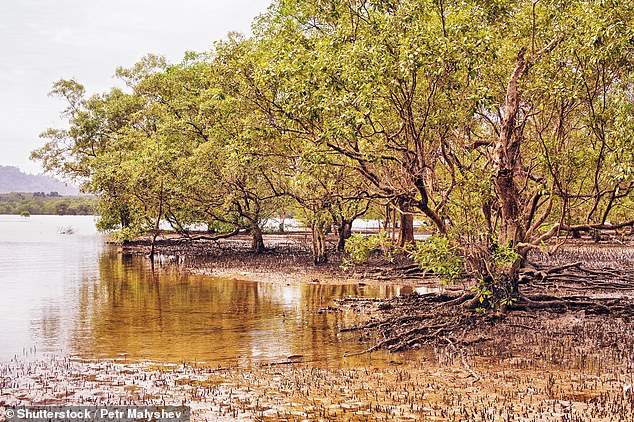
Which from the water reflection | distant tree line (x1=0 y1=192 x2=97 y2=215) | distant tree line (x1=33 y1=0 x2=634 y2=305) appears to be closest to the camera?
distant tree line (x1=33 y1=0 x2=634 y2=305)

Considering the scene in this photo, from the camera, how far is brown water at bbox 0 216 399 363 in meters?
14.0

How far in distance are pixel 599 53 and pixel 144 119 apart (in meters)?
42.9

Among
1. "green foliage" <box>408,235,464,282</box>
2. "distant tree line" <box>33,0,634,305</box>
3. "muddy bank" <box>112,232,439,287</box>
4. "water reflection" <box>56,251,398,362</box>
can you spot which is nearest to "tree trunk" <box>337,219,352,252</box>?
"muddy bank" <box>112,232,439,287</box>

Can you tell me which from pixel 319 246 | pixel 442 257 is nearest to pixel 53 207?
pixel 319 246

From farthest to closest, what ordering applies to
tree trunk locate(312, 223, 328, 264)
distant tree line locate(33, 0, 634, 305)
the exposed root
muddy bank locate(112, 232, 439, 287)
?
tree trunk locate(312, 223, 328, 264), muddy bank locate(112, 232, 439, 287), the exposed root, distant tree line locate(33, 0, 634, 305)

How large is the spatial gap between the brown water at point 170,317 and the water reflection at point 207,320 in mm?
24

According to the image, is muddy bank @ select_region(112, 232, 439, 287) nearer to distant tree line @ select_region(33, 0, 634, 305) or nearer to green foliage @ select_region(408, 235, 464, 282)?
green foliage @ select_region(408, 235, 464, 282)

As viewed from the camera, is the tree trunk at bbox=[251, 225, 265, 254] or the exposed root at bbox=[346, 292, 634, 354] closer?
the exposed root at bbox=[346, 292, 634, 354]

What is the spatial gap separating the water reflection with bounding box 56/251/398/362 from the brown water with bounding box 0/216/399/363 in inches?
0.9

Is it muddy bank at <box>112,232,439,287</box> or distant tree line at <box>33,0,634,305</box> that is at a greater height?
distant tree line at <box>33,0,634,305</box>

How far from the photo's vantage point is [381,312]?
709 inches

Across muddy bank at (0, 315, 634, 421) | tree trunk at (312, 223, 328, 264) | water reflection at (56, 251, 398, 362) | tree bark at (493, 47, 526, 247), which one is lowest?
muddy bank at (0, 315, 634, 421)

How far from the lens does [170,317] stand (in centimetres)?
1838

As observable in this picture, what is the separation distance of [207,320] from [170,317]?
133 centimetres
